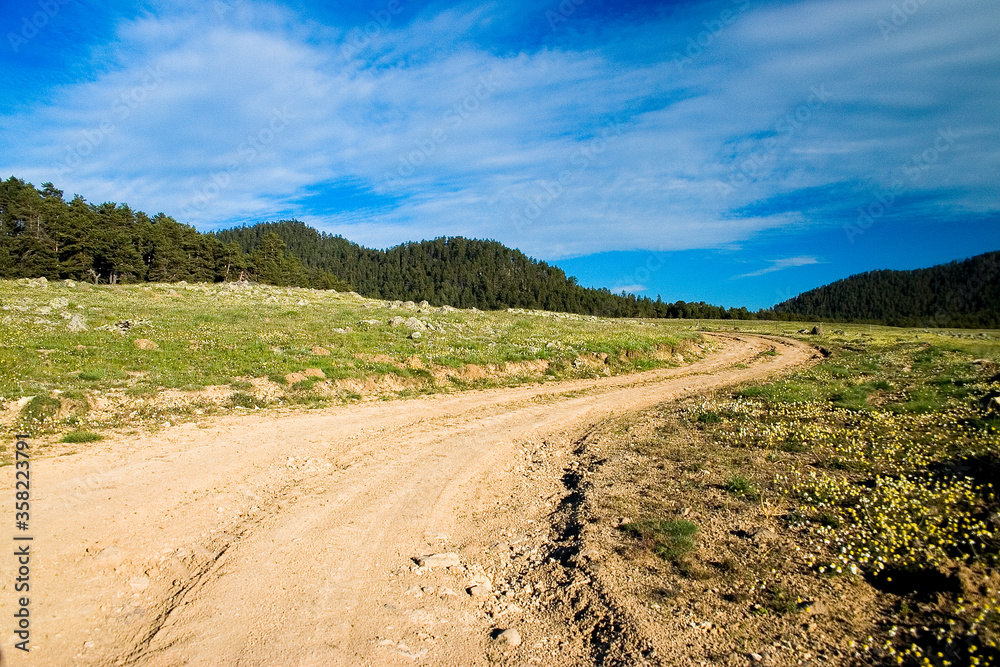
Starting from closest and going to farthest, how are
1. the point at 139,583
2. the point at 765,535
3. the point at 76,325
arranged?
1. the point at 139,583
2. the point at 765,535
3. the point at 76,325

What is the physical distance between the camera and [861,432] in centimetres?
1311

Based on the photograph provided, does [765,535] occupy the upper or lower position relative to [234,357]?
lower

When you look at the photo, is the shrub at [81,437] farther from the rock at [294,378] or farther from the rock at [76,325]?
the rock at [76,325]

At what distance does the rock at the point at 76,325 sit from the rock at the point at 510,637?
26.5 metres

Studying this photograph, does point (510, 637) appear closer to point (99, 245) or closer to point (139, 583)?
point (139, 583)

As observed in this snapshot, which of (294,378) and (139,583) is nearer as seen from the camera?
(139,583)

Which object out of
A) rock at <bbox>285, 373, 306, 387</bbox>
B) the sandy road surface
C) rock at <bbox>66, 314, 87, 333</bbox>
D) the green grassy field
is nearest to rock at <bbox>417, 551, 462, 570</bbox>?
the sandy road surface

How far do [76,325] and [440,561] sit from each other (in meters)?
25.9

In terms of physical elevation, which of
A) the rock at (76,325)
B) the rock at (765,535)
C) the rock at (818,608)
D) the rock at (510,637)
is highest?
the rock at (76,325)

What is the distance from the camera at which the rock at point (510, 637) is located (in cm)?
603

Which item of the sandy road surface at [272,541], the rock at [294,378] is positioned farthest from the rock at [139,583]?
the rock at [294,378]

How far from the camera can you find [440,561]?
7.84m

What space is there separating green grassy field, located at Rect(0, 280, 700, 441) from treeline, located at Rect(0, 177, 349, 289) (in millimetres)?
35827

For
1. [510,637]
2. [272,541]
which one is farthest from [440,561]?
[272,541]
